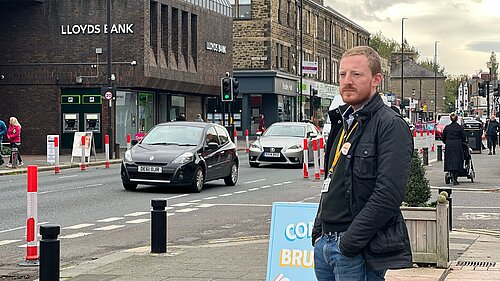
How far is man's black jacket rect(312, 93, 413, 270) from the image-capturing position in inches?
183

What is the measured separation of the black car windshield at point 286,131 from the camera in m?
32.6

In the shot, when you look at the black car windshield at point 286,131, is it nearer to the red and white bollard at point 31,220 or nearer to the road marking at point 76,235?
the road marking at point 76,235

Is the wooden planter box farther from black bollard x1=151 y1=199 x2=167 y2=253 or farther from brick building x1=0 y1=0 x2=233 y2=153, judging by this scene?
brick building x1=0 y1=0 x2=233 y2=153

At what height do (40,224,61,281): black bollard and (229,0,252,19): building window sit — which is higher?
(229,0,252,19): building window

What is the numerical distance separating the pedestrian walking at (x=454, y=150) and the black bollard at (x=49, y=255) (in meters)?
17.0

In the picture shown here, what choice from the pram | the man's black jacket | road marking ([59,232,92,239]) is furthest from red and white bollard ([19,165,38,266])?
the pram

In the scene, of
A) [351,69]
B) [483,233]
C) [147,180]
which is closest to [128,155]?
[147,180]

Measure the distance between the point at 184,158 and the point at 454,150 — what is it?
723 centimetres

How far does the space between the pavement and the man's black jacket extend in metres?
4.50

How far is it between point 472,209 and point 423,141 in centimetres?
2674

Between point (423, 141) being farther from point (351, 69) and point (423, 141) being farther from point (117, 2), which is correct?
point (351, 69)

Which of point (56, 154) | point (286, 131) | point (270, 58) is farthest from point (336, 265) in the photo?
point (270, 58)

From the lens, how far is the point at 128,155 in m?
21.2

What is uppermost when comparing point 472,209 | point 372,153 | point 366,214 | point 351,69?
point 351,69
